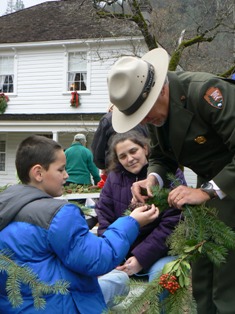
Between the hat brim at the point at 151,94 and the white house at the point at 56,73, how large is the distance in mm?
14604

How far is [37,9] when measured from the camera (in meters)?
22.5

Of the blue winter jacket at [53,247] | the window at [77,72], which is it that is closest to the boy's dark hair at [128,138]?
the blue winter jacket at [53,247]

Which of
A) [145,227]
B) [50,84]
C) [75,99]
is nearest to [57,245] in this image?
[145,227]

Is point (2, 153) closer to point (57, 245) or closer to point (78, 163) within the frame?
point (78, 163)

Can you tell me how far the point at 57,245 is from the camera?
7.46ft

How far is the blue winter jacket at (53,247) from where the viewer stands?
229cm

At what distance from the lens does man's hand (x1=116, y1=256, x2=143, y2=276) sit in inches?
132

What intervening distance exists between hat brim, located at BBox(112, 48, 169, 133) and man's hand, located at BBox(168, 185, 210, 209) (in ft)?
1.36

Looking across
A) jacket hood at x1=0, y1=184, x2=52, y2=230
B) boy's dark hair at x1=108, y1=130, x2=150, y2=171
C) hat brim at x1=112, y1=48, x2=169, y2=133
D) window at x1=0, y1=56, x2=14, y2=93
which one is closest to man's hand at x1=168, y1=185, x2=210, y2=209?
hat brim at x1=112, y1=48, x2=169, y2=133

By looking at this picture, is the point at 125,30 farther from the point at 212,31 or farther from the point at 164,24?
the point at 212,31

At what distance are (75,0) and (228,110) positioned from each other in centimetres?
2161

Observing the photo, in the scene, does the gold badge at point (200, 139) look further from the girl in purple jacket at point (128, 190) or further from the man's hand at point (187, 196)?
Result: the girl in purple jacket at point (128, 190)

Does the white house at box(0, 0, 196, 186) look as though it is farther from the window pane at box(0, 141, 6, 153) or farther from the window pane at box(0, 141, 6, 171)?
the window pane at box(0, 141, 6, 153)

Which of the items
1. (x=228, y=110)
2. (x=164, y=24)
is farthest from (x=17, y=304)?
(x=164, y=24)
